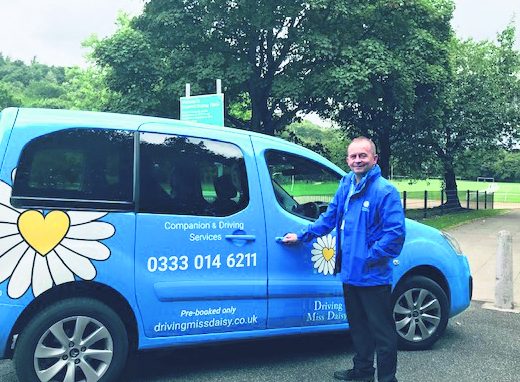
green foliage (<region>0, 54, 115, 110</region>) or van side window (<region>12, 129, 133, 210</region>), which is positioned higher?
green foliage (<region>0, 54, 115, 110</region>)

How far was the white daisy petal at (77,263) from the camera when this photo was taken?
10.8 ft

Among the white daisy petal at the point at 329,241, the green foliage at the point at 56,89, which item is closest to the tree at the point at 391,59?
the green foliage at the point at 56,89

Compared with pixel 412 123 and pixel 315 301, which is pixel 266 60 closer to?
pixel 412 123

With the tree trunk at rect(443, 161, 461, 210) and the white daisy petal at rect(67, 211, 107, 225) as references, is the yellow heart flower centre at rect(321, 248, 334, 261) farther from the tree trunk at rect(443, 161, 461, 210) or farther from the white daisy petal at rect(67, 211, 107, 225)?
the tree trunk at rect(443, 161, 461, 210)

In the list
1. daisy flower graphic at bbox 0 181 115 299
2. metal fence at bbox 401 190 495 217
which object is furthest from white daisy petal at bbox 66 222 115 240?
metal fence at bbox 401 190 495 217

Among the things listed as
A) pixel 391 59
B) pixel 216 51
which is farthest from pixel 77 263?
pixel 216 51

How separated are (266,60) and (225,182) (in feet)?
47.9

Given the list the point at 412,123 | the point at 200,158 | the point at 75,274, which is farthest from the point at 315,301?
the point at 412,123

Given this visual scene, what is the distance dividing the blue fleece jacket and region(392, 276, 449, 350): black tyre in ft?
3.49

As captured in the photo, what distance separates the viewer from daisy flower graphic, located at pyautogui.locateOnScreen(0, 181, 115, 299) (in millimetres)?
3160

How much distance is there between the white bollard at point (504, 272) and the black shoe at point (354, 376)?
10.7 feet

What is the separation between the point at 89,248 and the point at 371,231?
6.28 ft

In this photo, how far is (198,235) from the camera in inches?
146

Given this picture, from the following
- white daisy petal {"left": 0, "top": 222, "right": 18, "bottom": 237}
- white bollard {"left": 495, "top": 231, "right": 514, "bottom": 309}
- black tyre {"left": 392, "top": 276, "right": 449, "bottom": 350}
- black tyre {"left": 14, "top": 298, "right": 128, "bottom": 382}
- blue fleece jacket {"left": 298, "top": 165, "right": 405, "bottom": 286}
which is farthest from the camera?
white bollard {"left": 495, "top": 231, "right": 514, "bottom": 309}
